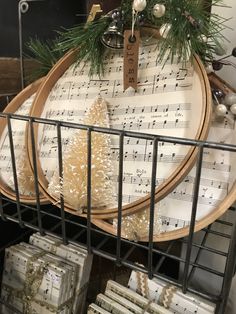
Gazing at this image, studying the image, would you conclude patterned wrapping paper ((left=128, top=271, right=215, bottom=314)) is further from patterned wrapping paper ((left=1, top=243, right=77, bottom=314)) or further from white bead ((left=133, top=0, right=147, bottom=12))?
white bead ((left=133, top=0, right=147, bottom=12))

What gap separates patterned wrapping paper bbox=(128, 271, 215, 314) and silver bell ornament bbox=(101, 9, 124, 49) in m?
0.34

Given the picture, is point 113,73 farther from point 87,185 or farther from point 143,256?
point 143,256

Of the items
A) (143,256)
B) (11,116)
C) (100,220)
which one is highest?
(11,116)

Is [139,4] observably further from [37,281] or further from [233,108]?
[37,281]

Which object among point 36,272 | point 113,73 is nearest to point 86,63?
point 113,73

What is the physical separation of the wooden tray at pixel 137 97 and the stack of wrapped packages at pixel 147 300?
0.15 m

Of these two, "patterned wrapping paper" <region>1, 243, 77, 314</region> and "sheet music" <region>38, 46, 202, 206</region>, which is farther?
"patterned wrapping paper" <region>1, 243, 77, 314</region>

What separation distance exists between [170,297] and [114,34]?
0.37 m

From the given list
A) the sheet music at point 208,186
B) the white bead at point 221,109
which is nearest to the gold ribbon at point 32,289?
the sheet music at point 208,186

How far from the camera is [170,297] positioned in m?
0.46

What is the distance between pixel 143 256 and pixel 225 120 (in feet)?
1.24

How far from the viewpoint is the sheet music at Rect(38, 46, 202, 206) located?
1.23 ft

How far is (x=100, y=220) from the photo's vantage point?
1.36 ft

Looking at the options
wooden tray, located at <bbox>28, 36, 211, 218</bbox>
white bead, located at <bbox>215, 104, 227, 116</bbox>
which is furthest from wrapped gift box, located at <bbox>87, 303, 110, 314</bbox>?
white bead, located at <bbox>215, 104, 227, 116</bbox>
